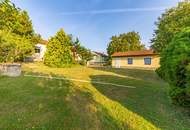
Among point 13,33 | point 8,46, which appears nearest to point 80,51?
point 13,33

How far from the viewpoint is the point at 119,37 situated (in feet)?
173

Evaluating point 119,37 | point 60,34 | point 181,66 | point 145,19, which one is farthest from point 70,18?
point 119,37

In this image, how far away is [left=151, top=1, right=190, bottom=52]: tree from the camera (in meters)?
17.2

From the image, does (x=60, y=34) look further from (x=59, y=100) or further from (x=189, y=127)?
(x=189, y=127)

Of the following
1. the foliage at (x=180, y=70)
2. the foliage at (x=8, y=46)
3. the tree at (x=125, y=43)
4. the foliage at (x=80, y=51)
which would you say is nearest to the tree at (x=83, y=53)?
the foliage at (x=80, y=51)

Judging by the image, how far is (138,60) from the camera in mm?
33844

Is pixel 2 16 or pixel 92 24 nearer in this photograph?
pixel 2 16

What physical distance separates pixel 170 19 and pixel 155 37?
239 centimetres

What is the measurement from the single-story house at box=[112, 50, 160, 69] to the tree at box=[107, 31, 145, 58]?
12091 mm

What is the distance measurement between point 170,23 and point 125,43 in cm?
3220

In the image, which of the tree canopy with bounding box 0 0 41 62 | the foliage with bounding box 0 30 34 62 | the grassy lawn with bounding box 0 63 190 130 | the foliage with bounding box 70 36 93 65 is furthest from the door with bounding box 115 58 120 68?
the grassy lawn with bounding box 0 63 190 130

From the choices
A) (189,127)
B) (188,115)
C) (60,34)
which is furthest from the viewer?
(60,34)

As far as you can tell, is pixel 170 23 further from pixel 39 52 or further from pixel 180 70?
pixel 39 52

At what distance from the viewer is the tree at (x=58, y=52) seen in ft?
80.3
